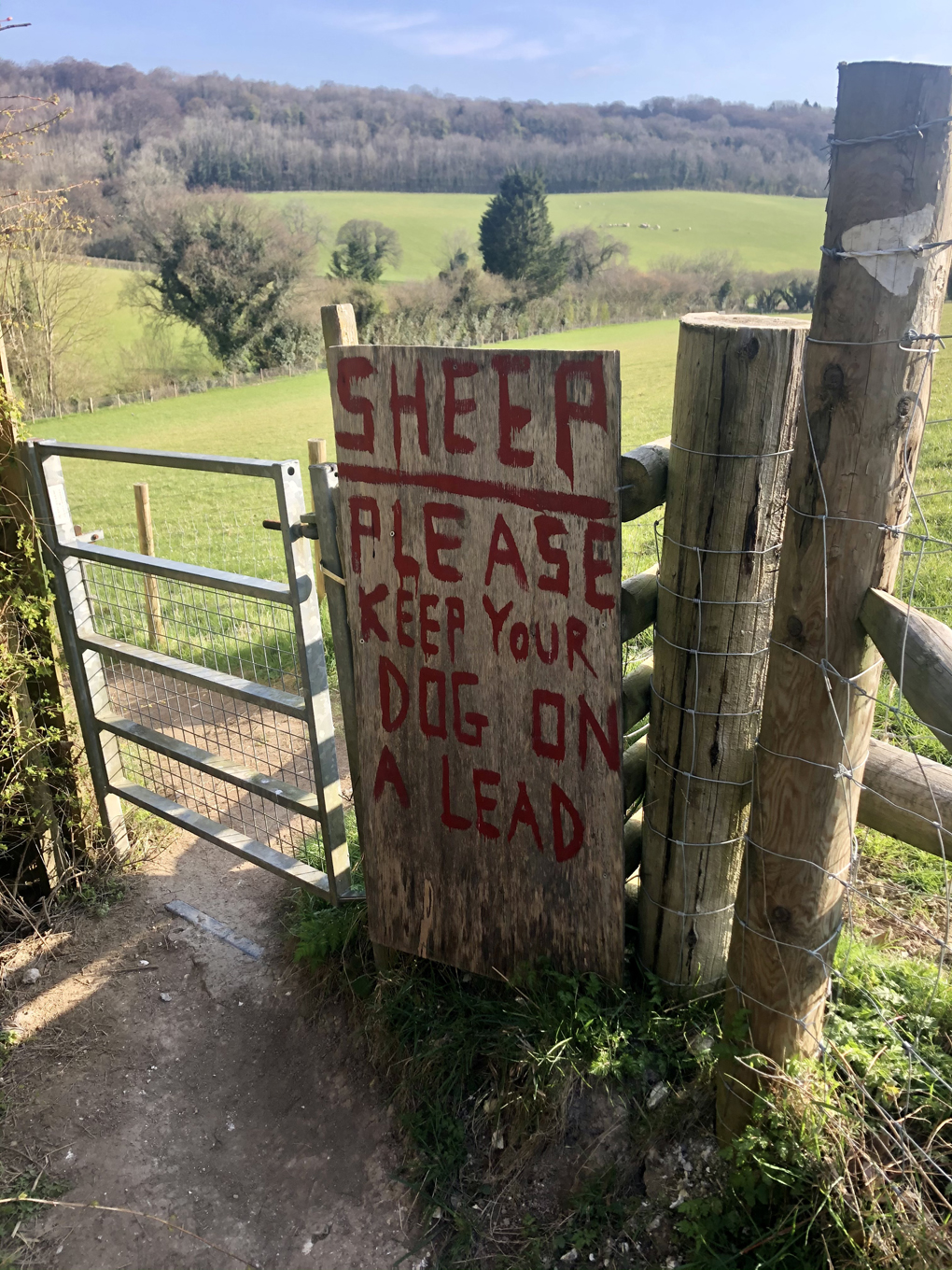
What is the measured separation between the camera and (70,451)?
149 inches

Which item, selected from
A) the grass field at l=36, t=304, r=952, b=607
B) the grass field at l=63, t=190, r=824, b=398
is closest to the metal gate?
the grass field at l=36, t=304, r=952, b=607

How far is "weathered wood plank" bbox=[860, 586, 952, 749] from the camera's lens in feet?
5.33

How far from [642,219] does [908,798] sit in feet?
278

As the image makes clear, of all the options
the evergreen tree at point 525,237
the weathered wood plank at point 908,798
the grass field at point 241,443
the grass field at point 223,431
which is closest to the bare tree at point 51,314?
the grass field at point 223,431

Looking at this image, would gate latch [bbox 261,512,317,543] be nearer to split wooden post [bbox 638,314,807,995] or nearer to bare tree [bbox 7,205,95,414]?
split wooden post [bbox 638,314,807,995]

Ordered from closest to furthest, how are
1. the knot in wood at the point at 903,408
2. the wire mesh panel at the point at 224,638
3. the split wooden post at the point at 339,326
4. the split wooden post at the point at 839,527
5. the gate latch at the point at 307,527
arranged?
the split wooden post at the point at 839,527 < the knot in wood at the point at 903,408 < the split wooden post at the point at 339,326 < the gate latch at the point at 307,527 < the wire mesh panel at the point at 224,638

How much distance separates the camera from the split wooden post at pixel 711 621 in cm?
209

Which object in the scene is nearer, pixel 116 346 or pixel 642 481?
pixel 642 481

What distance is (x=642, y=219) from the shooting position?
251 feet

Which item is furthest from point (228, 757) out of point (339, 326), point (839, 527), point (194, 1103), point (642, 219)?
point (642, 219)

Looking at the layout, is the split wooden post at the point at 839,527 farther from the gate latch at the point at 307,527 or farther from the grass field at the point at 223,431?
the grass field at the point at 223,431

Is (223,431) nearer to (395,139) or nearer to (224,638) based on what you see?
(224,638)

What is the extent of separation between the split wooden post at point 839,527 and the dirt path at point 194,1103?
54.8 inches

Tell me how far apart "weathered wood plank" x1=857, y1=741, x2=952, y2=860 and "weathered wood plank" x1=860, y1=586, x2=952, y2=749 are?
0.36 m
